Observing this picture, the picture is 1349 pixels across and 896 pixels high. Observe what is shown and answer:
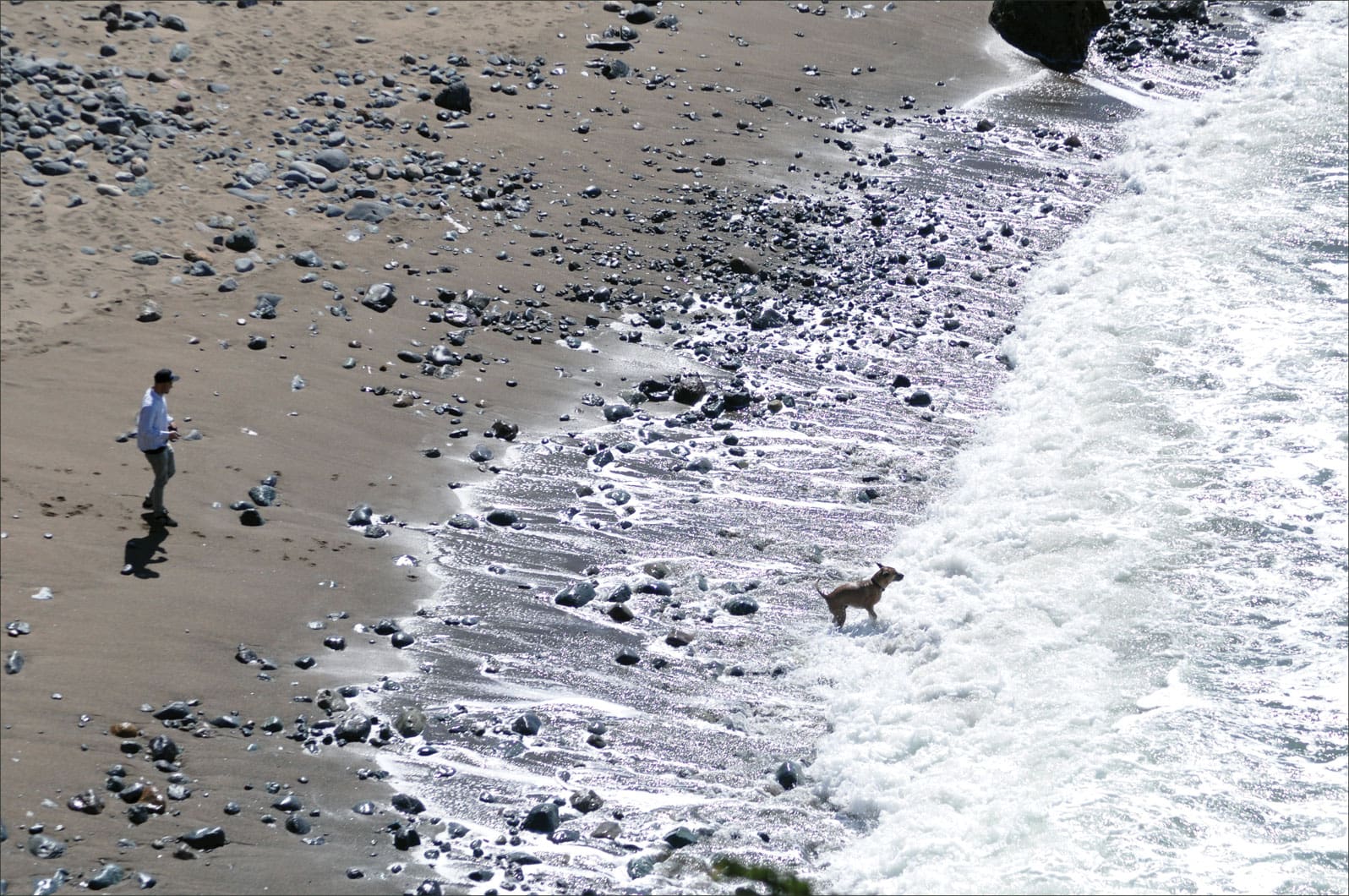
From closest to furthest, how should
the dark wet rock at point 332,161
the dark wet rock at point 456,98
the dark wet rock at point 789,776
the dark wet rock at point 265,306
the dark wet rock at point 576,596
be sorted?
the dark wet rock at point 789,776, the dark wet rock at point 576,596, the dark wet rock at point 265,306, the dark wet rock at point 332,161, the dark wet rock at point 456,98

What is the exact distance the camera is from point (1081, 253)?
19.5 metres

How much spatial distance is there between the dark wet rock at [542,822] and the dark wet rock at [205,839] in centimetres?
207

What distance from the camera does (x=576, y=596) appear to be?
42.0 feet

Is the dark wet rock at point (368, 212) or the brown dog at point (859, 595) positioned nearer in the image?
the brown dog at point (859, 595)

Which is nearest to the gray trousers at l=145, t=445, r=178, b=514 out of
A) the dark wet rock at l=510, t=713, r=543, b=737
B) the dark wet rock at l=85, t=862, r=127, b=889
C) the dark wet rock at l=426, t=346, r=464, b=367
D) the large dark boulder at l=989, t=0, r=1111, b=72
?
the dark wet rock at l=426, t=346, r=464, b=367

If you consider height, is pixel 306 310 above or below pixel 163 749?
above

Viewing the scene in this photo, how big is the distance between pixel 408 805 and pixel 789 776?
111 inches

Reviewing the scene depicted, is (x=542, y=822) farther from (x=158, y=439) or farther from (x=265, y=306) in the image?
(x=265, y=306)

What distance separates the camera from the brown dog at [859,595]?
12500mm

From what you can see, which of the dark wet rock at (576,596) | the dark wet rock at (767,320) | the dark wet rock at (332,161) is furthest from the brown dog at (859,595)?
the dark wet rock at (332,161)

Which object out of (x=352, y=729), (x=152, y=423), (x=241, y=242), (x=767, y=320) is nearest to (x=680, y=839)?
(x=352, y=729)

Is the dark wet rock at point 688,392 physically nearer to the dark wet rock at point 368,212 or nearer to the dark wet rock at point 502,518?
the dark wet rock at point 502,518

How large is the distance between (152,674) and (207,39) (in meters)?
12.5

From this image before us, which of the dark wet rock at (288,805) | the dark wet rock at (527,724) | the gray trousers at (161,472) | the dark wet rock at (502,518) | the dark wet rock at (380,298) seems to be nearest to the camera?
the dark wet rock at (288,805)
